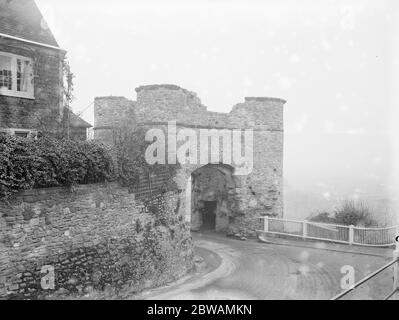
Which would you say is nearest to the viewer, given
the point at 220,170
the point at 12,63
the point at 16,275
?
the point at 16,275

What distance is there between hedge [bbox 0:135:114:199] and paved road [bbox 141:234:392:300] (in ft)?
13.9

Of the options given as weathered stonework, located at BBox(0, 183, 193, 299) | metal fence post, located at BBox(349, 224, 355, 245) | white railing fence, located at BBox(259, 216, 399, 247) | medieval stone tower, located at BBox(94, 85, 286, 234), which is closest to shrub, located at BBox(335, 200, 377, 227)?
white railing fence, located at BBox(259, 216, 399, 247)

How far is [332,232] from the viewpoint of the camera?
19453mm

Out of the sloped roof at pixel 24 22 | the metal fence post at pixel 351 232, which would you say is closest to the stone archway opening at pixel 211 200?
the metal fence post at pixel 351 232

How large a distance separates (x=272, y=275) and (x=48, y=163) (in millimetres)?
8793

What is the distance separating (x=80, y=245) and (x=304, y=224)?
1254 cm

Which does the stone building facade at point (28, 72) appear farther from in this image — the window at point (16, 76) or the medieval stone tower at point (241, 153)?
the medieval stone tower at point (241, 153)

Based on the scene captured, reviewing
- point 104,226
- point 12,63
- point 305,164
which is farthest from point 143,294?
point 305,164

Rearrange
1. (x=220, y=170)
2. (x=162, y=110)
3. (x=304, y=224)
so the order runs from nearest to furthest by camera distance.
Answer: (x=162, y=110), (x=304, y=224), (x=220, y=170)

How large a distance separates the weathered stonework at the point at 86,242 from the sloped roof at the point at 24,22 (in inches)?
316

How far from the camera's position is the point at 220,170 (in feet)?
71.4

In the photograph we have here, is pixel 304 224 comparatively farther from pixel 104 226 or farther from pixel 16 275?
pixel 16 275

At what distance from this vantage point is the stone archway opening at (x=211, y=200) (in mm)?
22750

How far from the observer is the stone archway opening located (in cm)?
2275
